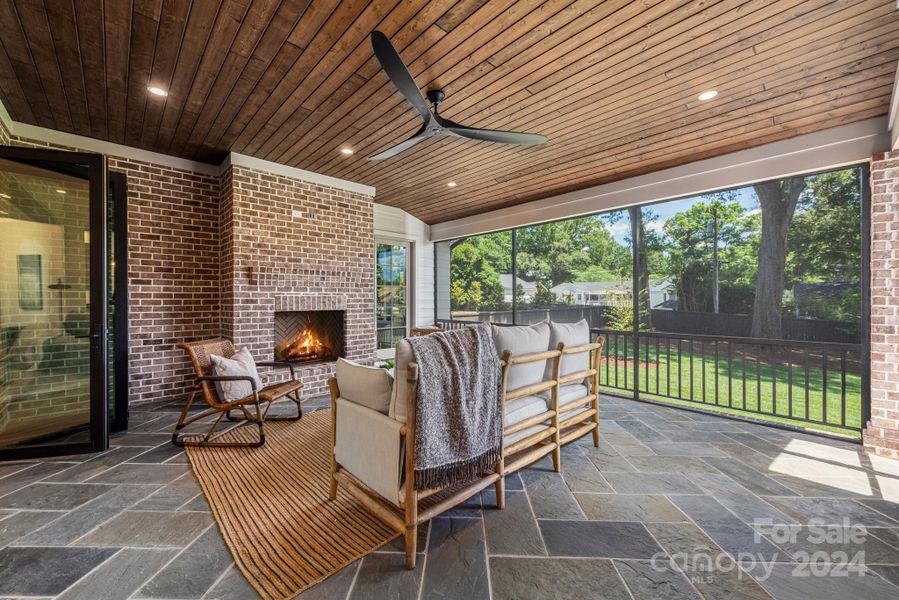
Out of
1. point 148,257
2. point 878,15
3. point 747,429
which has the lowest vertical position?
point 747,429

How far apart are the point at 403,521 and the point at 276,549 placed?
61cm

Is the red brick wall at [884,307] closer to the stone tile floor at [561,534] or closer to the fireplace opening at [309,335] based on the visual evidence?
the stone tile floor at [561,534]

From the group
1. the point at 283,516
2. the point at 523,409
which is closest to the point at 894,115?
the point at 523,409

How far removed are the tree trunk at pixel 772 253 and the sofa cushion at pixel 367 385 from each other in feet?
15.2

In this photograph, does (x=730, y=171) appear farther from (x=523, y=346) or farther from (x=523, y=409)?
(x=523, y=409)

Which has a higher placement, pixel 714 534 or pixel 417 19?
pixel 417 19

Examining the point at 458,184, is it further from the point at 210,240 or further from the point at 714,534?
the point at 714,534

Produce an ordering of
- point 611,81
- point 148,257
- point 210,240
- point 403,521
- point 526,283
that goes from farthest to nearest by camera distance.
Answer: point 526,283
point 210,240
point 148,257
point 611,81
point 403,521

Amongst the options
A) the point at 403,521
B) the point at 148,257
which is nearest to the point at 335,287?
the point at 148,257

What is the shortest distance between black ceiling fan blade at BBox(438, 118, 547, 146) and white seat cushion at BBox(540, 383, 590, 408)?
1849 mm

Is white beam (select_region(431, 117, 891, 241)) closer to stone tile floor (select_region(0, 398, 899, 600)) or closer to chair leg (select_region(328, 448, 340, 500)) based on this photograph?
stone tile floor (select_region(0, 398, 899, 600))

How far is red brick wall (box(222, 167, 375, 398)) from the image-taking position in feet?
12.7

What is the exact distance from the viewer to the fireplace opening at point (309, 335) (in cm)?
440

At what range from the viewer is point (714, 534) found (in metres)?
1.75
